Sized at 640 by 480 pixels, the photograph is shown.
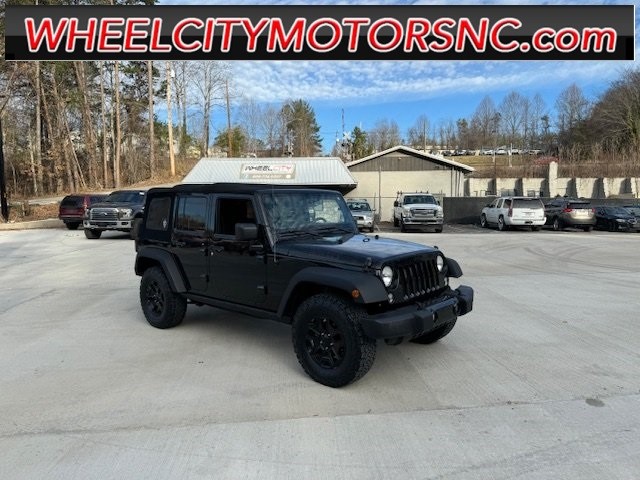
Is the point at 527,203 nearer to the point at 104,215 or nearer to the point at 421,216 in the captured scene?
the point at 421,216

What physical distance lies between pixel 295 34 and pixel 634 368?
12.4 meters

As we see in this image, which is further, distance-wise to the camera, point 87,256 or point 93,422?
point 87,256

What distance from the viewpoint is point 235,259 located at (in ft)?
16.8

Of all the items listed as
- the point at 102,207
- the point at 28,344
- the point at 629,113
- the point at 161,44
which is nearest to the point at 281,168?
the point at 102,207

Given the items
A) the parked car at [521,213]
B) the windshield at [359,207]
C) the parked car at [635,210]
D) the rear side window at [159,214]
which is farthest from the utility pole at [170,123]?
the rear side window at [159,214]

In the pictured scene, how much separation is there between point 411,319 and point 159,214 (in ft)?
12.2

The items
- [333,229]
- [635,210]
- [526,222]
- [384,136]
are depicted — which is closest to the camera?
[333,229]

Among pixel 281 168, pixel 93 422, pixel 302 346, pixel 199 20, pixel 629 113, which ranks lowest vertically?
pixel 93 422

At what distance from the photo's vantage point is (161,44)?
48.0 ft

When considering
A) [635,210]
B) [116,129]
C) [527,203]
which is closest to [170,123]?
[116,129]

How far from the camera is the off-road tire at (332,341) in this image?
4.02 m

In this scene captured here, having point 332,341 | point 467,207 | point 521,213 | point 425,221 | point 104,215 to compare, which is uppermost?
point 467,207

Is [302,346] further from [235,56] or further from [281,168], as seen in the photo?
[281,168]

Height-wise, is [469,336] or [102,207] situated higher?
[102,207]
